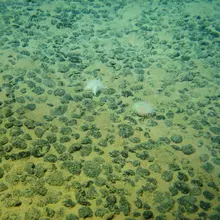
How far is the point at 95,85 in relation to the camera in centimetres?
392

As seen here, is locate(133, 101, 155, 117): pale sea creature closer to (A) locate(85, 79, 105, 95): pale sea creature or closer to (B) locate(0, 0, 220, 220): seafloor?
(B) locate(0, 0, 220, 220): seafloor

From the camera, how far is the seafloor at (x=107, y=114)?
2734 mm

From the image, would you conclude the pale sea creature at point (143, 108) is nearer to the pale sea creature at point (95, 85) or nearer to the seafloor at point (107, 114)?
the seafloor at point (107, 114)

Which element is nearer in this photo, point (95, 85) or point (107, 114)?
point (107, 114)

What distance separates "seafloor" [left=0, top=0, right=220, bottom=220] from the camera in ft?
8.97

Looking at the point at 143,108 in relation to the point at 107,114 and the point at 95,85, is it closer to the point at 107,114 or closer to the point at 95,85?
the point at 107,114

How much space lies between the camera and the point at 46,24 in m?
4.99

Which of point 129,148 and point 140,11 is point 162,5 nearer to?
point 140,11

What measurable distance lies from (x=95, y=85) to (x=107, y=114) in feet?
1.96

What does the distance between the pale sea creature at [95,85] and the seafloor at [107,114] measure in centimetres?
7

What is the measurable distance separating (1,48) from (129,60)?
7.40 feet

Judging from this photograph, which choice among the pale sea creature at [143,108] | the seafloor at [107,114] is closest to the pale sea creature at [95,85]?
the seafloor at [107,114]

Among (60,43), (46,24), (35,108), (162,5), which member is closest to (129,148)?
(35,108)

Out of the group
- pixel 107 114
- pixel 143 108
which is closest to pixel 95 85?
pixel 107 114
